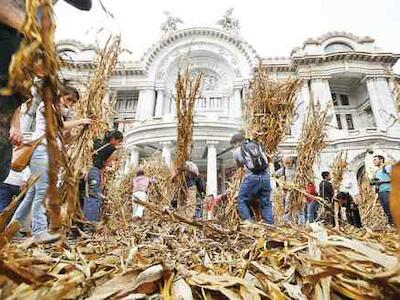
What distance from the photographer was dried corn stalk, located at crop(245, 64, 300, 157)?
425 centimetres

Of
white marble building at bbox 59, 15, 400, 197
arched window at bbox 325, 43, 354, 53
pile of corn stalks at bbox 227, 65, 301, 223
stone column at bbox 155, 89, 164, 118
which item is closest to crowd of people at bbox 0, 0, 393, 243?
pile of corn stalks at bbox 227, 65, 301, 223

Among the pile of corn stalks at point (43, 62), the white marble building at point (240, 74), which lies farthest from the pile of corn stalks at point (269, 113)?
the white marble building at point (240, 74)

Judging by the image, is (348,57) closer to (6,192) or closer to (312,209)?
(312,209)

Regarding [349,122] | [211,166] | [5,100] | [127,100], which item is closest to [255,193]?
[5,100]

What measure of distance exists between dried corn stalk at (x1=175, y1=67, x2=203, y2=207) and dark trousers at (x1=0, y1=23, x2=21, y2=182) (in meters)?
2.47

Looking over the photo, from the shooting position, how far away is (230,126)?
13.7 meters

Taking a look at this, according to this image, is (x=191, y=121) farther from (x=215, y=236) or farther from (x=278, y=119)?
(x=215, y=236)

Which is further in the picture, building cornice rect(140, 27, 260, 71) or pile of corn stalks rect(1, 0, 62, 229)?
building cornice rect(140, 27, 260, 71)

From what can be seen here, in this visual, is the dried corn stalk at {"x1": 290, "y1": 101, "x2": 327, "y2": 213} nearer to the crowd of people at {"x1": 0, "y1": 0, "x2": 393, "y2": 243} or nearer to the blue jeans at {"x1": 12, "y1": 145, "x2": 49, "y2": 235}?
the crowd of people at {"x1": 0, "y1": 0, "x2": 393, "y2": 243}

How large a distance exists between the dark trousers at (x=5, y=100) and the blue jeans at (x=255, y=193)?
2931 millimetres

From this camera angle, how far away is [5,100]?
91 centimetres

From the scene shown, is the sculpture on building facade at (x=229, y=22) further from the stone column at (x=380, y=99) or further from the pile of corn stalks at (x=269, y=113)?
the pile of corn stalks at (x=269, y=113)

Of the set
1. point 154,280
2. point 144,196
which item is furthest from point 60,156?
point 144,196

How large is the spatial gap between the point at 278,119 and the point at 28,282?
4.12 m
